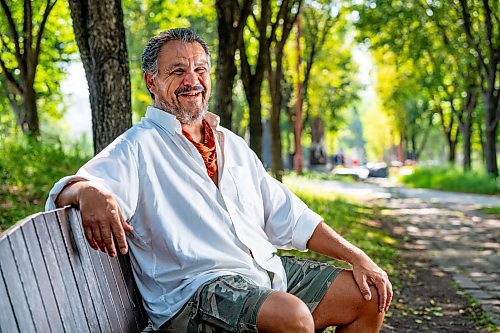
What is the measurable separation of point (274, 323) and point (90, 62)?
441 centimetres

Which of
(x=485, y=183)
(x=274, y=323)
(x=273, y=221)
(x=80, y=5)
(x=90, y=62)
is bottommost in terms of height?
(x=485, y=183)

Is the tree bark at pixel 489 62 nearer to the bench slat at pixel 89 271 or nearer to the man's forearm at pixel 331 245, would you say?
the man's forearm at pixel 331 245

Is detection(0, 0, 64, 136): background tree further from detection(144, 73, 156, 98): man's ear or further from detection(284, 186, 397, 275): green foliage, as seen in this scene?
detection(144, 73, 156, 98): man's ear

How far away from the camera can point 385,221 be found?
14.7 meters

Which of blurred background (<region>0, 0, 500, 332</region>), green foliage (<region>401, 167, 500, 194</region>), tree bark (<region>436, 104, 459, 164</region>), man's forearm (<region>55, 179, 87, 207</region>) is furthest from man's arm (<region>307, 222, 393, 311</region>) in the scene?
tree bark (<region>436, 104, 459, 164</region>)

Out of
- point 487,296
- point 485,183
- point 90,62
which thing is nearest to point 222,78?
point 90,62

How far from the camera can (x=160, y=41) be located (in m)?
3.26

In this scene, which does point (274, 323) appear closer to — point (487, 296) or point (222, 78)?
point (487, 296)

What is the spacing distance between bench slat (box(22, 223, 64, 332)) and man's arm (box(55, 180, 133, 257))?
30cm

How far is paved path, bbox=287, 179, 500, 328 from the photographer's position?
24.7ft

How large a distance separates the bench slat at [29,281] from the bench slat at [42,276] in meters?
0.03

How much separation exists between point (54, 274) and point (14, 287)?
1.16 feet

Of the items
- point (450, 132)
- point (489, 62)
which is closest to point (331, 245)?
point (489, 62)

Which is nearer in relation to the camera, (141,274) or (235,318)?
(235,318)
